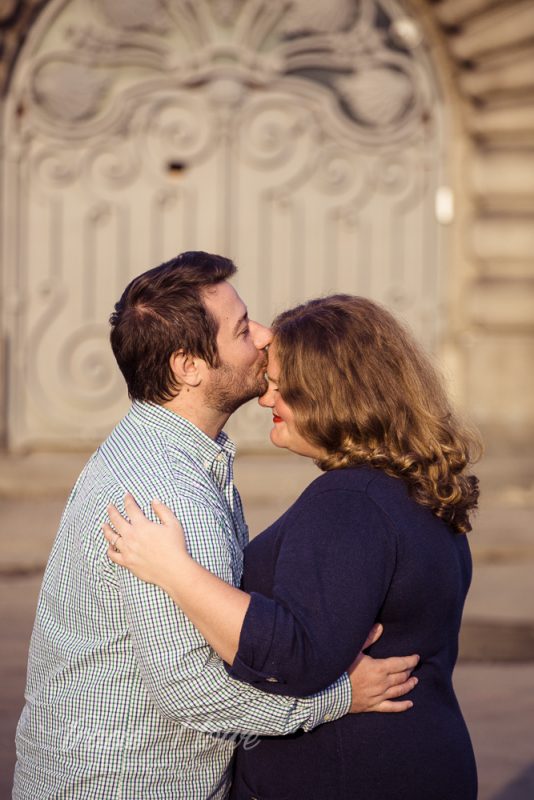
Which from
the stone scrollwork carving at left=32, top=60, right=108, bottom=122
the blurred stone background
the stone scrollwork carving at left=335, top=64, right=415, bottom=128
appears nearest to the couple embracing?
the blurred stone background

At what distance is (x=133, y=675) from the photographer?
203 cm

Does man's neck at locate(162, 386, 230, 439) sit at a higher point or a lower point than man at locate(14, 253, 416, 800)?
higher

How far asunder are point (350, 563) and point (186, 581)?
276 mm

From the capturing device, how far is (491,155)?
781cm

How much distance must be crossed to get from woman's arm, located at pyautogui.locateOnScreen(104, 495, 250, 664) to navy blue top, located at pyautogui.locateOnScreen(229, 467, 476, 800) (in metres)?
0.03

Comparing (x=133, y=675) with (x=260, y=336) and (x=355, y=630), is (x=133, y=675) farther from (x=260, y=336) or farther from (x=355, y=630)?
(x=260, y=336)

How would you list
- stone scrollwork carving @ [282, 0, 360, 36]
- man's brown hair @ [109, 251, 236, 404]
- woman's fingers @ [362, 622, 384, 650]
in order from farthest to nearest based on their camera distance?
stone scrollwork carving @ [282, 0, 360, 36] → man's brown hair @ [109, 251, 236, 404] → woman's fingers @ [362, 622, 384, 650]

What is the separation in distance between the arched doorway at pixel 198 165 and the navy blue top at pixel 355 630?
5699 millimetres

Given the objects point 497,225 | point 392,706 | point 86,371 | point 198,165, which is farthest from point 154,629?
point 497,225

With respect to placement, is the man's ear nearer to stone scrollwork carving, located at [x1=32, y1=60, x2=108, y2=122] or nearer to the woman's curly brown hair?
the woman's curly brown hair

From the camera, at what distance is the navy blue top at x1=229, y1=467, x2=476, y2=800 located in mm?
1897

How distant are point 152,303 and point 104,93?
587 cm

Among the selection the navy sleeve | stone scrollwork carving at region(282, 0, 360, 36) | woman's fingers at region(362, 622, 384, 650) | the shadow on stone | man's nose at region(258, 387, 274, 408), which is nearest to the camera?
the navy sleeve

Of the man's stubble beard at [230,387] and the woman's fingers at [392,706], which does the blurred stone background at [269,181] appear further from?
the woman's fingers at [392,706]
